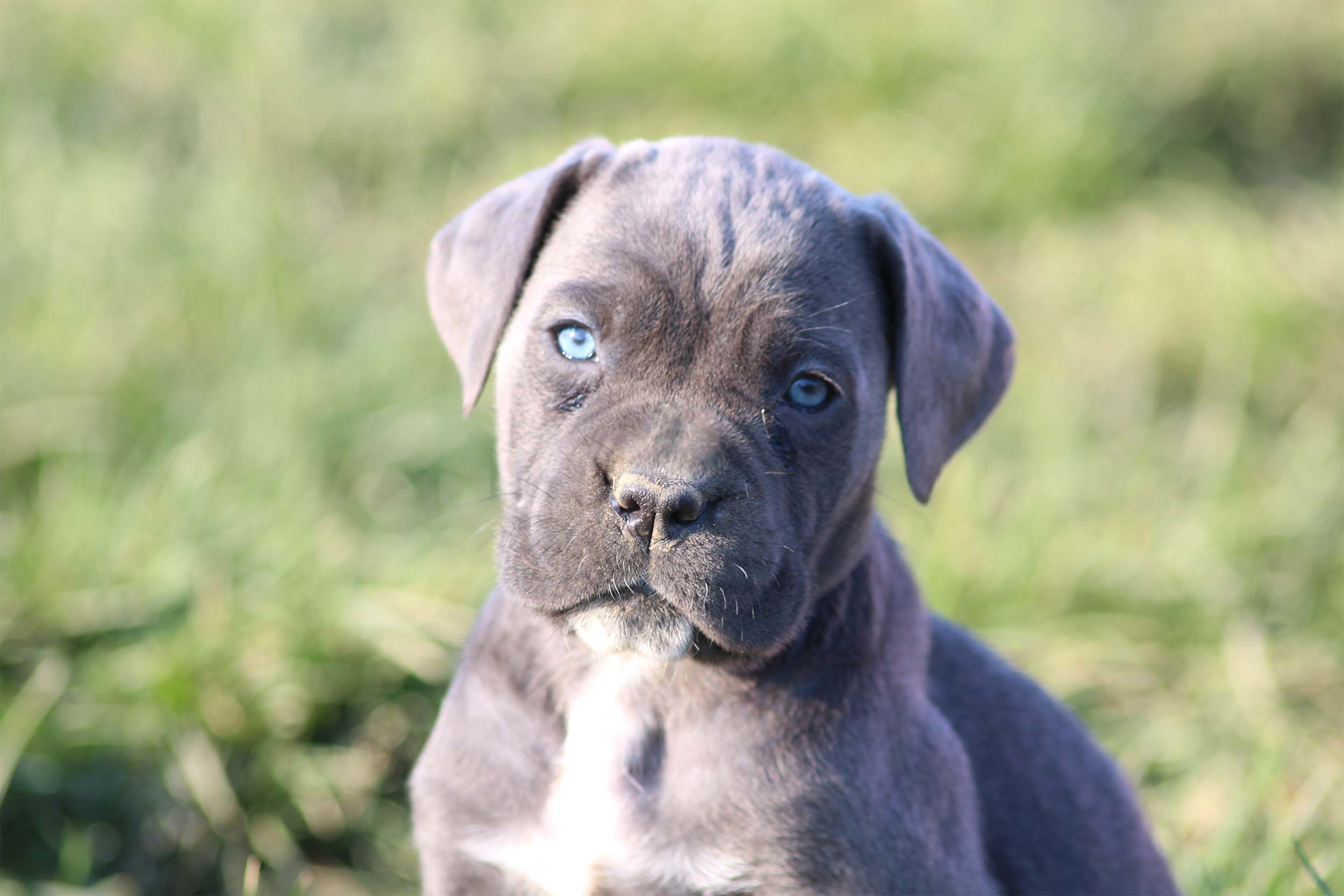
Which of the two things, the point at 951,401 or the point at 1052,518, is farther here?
the point at 1052,518

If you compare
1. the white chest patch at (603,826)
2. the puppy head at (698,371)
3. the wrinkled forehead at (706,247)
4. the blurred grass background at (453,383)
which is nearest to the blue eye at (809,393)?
the puppy head at (698,371)

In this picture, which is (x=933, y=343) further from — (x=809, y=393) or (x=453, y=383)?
(x=453, y=383)

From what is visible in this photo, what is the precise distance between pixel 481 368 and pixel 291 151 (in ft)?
19.4

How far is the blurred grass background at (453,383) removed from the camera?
5.04m

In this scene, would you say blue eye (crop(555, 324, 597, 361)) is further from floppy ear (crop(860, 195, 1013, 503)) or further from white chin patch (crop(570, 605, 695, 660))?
floppy ear (crop(860, 195, 1013, 503))

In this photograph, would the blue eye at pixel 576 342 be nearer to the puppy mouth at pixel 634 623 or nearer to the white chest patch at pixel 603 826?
the puppy mouth at pixel 634 623

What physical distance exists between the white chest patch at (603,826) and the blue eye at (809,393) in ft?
2.40

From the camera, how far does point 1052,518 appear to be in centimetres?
635

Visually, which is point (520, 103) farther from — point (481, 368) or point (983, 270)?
point (481, 368)

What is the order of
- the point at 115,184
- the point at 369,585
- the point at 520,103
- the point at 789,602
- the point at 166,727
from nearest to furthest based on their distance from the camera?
the point at 789,602 < the point at 166,727 < the point at 369,585 < the point at 115,184 < the point at 520,103

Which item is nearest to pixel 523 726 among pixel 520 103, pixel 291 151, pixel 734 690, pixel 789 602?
pixel 734 690

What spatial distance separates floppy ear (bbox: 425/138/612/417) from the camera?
343 centimetres

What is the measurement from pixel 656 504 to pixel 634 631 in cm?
35

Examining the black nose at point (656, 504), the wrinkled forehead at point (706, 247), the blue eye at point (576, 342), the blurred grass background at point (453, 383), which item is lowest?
the blurred grass background at point (453, 383)
